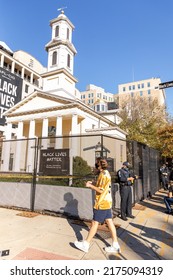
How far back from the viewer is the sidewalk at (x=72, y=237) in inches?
151

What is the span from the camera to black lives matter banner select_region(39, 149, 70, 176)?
290 inches

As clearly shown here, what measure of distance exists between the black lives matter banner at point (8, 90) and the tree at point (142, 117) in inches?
1016

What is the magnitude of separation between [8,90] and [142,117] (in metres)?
31.2

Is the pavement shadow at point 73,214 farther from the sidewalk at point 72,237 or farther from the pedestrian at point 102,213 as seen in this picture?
the pedestrian at point 102,213

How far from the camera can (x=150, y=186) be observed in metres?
11.4

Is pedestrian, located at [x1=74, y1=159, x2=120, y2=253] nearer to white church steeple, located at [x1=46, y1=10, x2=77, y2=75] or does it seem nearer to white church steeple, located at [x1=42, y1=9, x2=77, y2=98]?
white church steeple, located at [x1=42, y1=9, x2=77, y2=98]

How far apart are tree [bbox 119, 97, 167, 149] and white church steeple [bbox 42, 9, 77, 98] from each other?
37.1 feet

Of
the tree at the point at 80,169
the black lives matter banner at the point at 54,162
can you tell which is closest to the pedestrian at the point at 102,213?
the tree at the point at 80,169

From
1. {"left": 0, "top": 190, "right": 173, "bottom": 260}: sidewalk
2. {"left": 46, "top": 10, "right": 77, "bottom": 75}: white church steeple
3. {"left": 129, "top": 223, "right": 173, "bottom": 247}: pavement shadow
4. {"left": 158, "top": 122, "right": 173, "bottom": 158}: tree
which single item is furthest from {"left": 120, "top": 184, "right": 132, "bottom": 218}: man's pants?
{"left": 46, "top": 10, "right": 77, "bottom": 75}: white church steeple

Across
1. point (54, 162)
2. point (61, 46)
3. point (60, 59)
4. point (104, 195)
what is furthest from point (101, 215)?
point (61, 46)

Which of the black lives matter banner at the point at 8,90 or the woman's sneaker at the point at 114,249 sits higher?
the black lives matter banner at the point at 8,90

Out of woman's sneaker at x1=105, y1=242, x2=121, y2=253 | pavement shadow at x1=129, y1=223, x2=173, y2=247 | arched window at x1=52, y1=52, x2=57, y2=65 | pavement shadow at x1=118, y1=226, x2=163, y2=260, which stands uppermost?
arched window at x1=52, y1=52, x2=57, y2=65

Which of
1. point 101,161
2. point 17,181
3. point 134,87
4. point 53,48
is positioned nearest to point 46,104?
point 53,48

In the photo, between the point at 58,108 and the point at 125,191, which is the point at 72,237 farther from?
the point at 58,108
